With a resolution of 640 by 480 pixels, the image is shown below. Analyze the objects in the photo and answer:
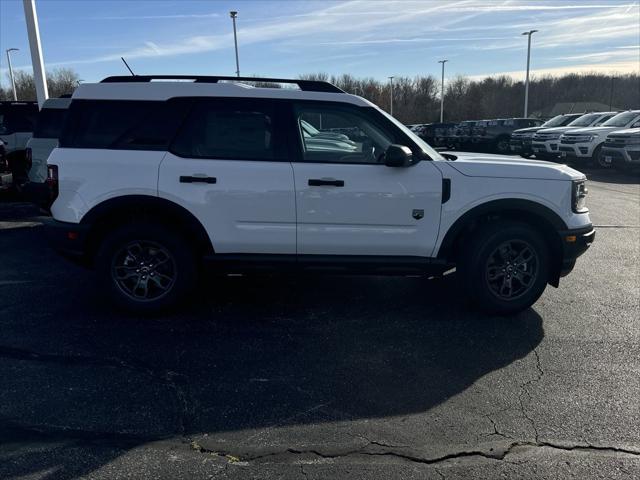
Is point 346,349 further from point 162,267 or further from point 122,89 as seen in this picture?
point 122,89

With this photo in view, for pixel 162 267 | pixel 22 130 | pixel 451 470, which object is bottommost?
pixel 451 470

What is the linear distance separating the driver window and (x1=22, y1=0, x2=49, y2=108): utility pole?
8907mm

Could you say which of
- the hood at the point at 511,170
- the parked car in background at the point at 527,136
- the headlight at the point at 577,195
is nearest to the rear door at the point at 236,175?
the hood at the point at 511,170

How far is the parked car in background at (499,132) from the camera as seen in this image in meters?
25.9

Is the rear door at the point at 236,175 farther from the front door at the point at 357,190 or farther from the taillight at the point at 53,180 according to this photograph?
the taillight at the point at 53,180

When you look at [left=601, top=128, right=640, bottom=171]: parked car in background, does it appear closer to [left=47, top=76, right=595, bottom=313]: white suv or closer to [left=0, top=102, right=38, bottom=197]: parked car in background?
[left=47, top=76, right=595, bottom=313]: white suv

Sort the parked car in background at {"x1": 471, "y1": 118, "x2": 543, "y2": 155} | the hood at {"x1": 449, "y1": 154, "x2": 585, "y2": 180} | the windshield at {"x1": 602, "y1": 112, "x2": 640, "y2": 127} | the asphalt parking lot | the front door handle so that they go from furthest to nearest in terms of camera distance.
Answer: the parked car in background at {"x1": 471, "y1": 118, "x2": 543, "y2": 155} → the windshield at {"x1": 602, "y1": 112, "x2": 640, "y2": 127} → the hood at {"x1": 449, "y1": 154, "x2": 585, "y2": 180} → the front door handle → the asphalt parking lot

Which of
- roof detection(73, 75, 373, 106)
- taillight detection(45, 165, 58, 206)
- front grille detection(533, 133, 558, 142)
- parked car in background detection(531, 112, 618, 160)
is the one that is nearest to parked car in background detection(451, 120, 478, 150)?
parked car in background detection(531, 112, 618, 160)

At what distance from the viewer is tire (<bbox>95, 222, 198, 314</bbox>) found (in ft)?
15.1

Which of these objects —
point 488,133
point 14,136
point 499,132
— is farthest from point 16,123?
point 499,132

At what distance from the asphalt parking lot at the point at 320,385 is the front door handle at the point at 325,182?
1252mm

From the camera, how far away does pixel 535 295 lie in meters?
4.81

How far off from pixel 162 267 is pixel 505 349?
10.1 ft

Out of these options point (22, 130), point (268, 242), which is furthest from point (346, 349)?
point (22, 130)
